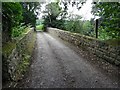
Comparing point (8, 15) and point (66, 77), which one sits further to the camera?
point (8, 15)

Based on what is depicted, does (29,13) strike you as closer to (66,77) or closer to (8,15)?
(8,15)

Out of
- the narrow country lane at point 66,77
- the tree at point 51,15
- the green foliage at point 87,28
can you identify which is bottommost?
the narrow country lane at point 66,77

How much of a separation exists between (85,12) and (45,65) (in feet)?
27.0

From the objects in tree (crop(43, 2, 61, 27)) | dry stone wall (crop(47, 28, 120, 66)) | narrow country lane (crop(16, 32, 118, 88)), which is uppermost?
tree (crop(43, 2, 61, 27))

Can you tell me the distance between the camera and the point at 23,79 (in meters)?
4.70

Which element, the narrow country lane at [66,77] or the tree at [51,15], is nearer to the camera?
the narrow country lane at [66,77]

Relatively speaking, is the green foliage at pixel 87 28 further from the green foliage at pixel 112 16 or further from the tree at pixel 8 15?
the tree at pixel 8 15

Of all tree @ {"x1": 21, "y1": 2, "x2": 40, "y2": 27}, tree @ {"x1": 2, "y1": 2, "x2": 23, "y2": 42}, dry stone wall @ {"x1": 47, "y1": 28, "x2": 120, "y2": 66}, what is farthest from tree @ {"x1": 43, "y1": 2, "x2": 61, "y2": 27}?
tree @ {"x1": 2, "y1": 2, "x2": 23, "y2": 42}

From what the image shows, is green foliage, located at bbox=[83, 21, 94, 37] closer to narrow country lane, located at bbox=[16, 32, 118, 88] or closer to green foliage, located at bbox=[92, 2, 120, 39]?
green foliage, located at bbox=[92, 2, 120, 39]

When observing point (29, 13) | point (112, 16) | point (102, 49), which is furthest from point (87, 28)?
point (29, 13)

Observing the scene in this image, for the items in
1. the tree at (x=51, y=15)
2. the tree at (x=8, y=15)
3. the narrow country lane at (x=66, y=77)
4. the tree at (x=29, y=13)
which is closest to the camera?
the narrow country lane at (x=66, y=77)

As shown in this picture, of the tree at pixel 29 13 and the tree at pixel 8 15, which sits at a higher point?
the tree at pixel 29 13

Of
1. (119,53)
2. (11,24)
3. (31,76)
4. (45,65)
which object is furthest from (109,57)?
(11,24)

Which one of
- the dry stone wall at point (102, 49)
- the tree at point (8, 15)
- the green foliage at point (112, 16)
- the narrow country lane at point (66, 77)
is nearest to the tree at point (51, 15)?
the dry stone wall at point (102, 49)
